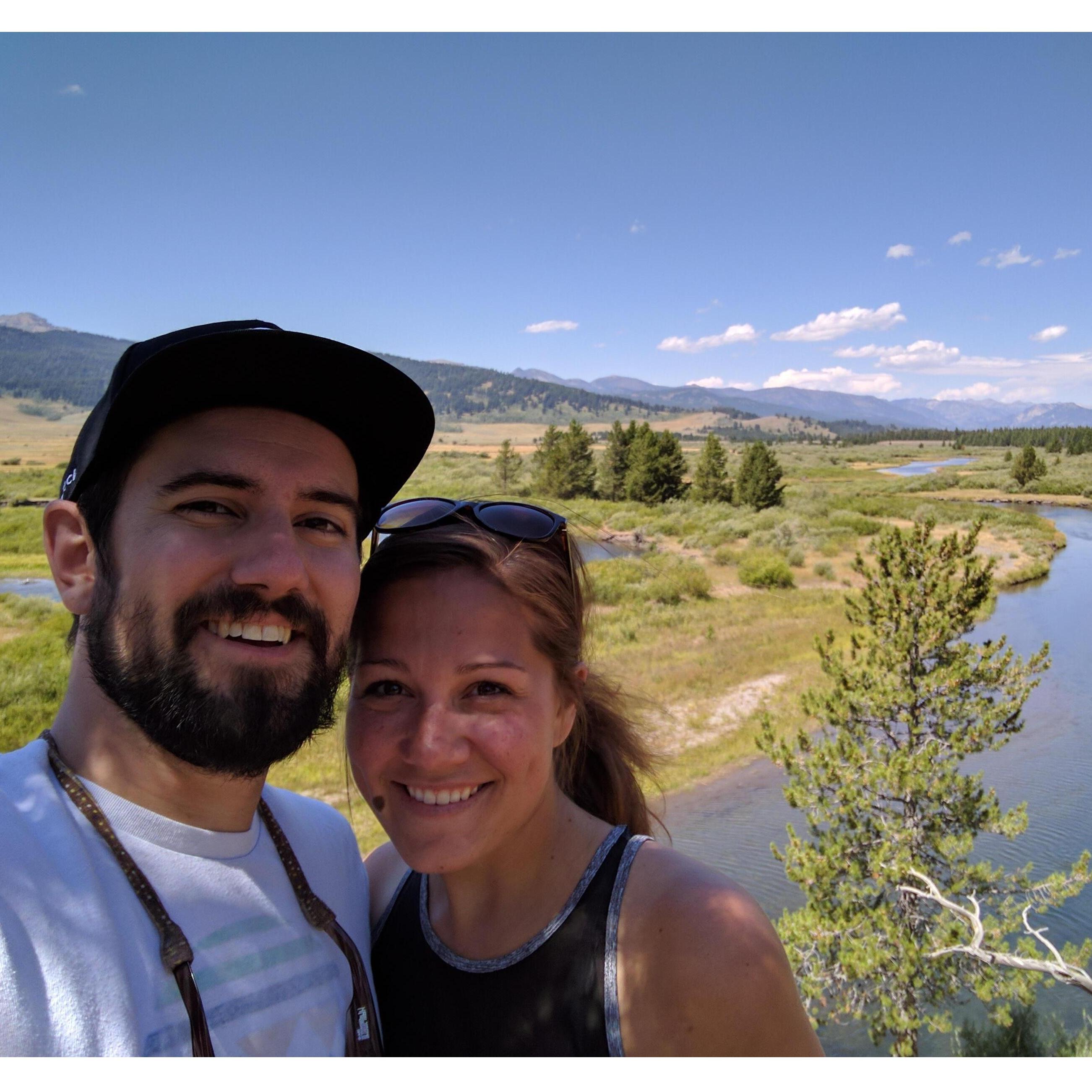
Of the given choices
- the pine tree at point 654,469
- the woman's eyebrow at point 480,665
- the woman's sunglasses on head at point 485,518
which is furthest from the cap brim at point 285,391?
the pine tree at point 654,469

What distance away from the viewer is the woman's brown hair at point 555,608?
1854 mm

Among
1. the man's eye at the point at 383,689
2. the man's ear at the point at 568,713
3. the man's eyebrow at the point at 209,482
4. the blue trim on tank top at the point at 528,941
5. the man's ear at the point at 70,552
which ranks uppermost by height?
the man's eyebrow at the point at 209,482

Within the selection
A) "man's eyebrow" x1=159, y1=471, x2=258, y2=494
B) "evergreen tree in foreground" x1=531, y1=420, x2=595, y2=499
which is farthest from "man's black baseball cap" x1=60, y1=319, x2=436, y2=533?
"evergreen tree in foreground" x1=531, y1=420, x2=595, y2=499

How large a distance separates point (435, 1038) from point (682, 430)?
203236 mm

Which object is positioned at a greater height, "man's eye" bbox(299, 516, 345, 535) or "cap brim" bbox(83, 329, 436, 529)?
"cap brim" bbox(83, 329, 436, 529)

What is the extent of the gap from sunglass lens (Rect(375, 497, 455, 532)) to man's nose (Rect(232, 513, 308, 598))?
0.45 metres

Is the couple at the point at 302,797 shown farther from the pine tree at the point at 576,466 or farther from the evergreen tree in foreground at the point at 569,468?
the pine tree at the point at 576,466

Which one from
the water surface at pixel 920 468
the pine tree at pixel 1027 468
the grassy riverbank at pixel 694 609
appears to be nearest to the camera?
the grassy riverbank at pixel 694 609

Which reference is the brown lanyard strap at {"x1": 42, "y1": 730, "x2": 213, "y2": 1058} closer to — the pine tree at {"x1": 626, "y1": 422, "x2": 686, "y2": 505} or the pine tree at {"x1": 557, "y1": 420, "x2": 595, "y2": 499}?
the pine tree at {"x1": 626, "y1": 422, "x2": 686, "y2": 505}

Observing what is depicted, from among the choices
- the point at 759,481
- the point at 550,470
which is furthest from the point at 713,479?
the point at 550,470

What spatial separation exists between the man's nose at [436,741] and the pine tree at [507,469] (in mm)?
56161

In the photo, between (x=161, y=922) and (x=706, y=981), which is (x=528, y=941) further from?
(x=161, y=922)

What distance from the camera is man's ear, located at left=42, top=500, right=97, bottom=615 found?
154 cm
